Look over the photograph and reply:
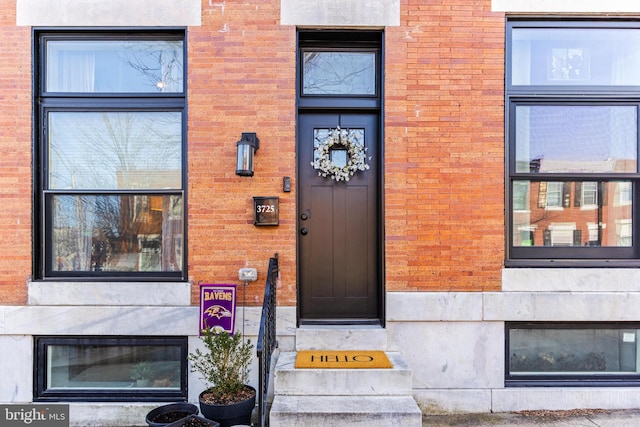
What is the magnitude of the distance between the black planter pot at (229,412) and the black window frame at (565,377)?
8.29 feet

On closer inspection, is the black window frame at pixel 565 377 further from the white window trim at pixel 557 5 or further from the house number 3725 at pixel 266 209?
the white window trim at pixel 557 5

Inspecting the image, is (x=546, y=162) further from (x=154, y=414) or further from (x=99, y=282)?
(x=99, y=282)

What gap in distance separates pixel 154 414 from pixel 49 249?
1985mm

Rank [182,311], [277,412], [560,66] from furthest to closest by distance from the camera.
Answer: [560,66]
[182,311]
[277,412]

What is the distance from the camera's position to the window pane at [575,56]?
4.19 metres

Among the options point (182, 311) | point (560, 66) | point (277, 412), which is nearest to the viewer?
point (277, 412)

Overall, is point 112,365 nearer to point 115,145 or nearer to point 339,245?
point 115,145

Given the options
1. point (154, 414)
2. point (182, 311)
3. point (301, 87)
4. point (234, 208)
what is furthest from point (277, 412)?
point (301, 87)

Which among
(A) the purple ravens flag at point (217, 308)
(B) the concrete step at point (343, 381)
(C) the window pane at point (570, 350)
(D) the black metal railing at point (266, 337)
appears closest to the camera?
(D) the black metal railing at point (266, 337)

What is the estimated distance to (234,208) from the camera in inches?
157

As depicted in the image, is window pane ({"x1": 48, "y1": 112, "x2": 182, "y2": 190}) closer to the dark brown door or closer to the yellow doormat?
the dark brown door

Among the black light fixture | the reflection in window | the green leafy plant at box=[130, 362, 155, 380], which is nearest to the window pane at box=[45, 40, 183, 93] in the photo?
the black light fixture

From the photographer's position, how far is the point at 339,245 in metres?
4.23

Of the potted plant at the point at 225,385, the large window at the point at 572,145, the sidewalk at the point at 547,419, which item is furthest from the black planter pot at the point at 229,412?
the large window at the point at 572,145
